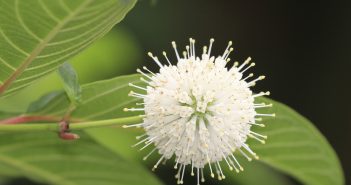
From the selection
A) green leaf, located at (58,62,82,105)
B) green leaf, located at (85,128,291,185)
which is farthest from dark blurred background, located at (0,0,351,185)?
green leaf, located at (58,62,82,105)

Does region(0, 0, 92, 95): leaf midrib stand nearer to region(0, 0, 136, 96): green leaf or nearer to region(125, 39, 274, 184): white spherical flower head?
region(0, 0, 136, 96): green leaf

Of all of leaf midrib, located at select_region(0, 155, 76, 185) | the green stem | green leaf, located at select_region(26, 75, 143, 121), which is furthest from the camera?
leaf midrib, located at select_region(0, 155, 76, 185)

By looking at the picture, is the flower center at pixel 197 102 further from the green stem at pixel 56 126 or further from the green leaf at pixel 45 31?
the green leaf at pixel 45 31

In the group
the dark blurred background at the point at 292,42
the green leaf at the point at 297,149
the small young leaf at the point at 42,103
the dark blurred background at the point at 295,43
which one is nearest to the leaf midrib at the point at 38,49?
the small young leaf at the point at 42,103

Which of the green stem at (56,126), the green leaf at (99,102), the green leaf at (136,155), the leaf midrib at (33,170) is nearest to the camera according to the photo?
the green stem at (56,126)

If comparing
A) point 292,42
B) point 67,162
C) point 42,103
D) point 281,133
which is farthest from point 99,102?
point 292,42

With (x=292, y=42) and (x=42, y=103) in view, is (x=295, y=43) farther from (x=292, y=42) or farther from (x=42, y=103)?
(x=42, y=103)
